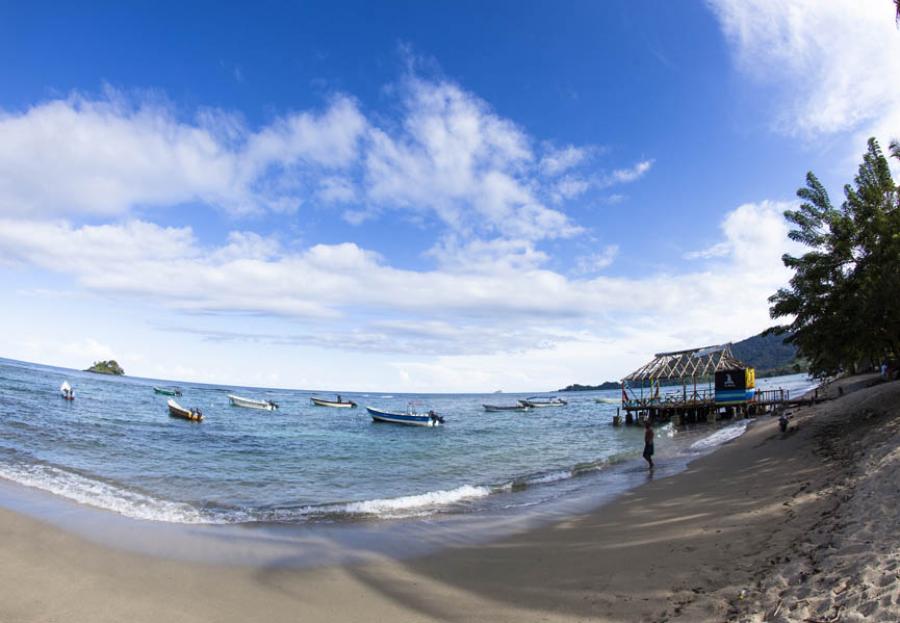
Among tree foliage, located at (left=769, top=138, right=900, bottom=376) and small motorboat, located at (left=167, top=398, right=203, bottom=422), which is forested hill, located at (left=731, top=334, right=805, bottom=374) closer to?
tree foliage, located at (left=769, top=138, right=900, bottom=376)

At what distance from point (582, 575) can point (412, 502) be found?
7497 millimetres

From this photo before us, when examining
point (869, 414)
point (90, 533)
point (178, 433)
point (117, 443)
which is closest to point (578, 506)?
point (90, 533)

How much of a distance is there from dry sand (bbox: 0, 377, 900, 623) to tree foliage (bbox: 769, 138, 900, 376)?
834cm

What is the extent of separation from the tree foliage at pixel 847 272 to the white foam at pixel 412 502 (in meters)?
14.7

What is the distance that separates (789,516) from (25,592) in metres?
12.8

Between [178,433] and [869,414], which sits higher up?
[869,414]

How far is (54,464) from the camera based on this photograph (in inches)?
691

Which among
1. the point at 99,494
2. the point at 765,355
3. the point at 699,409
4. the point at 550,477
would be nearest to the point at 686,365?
the point at 699,409

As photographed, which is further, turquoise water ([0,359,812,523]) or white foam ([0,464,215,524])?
turquoise water ([0,359,812,523])

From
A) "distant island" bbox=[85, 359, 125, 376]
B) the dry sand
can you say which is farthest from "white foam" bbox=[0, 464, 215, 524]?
"distant island" bbox=[85, 359, 125, 376]

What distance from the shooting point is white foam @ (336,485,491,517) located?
1307 centimetres

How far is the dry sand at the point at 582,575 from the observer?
5723mm

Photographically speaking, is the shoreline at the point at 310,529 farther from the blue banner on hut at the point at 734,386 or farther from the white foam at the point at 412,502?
the blue banner on hut at the point at 734,386

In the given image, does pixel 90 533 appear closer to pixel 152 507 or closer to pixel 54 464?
pixel 152 507
